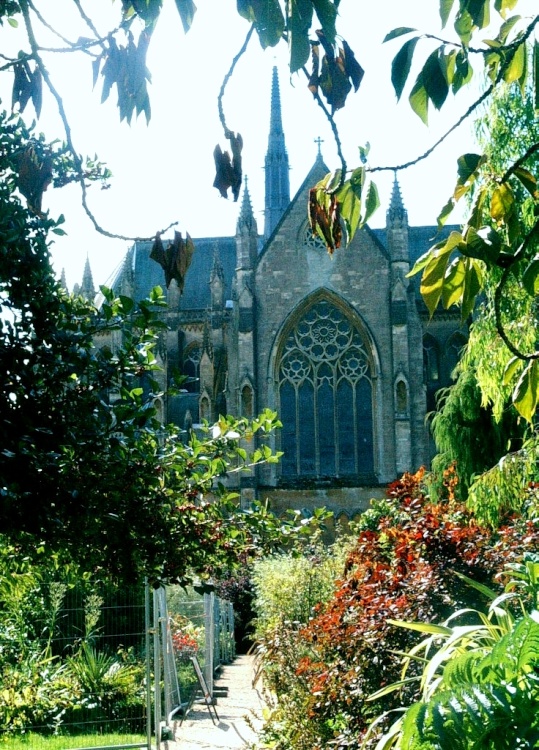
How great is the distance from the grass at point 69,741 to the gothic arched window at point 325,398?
19.6m

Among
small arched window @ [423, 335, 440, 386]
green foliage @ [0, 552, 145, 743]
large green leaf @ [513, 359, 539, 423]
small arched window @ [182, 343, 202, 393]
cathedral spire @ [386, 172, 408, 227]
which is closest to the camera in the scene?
large green leaf @ [513, 359, 539, 423]

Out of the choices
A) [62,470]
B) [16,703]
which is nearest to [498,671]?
[62,470]

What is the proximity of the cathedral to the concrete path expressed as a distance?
13.2 meters

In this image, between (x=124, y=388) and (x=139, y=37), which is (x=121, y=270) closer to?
(x=124, y=388)

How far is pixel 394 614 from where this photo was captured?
6176 mm

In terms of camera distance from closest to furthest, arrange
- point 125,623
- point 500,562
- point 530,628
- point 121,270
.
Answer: point 530,628
point 500,562
point 125,623
point 121,270

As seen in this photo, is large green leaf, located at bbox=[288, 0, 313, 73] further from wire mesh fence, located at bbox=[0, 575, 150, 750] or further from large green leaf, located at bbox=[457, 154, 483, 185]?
wire mesh fence, located at bbox=[0, 575, 150, 750]

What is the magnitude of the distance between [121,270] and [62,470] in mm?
32835

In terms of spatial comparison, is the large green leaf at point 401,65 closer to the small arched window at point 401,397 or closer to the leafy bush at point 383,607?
the leafy bush at point 383,607

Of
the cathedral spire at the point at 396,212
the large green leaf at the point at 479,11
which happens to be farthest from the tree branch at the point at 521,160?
the cathedral spire at the point at 396,212

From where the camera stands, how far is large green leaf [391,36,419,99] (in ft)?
7.04

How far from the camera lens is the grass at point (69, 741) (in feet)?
28.8

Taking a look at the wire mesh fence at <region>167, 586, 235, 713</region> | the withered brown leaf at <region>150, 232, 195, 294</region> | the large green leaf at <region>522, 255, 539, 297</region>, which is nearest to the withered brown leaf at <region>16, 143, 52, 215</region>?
the withered brown leaf at <region>150, 232, 195, 294</region>

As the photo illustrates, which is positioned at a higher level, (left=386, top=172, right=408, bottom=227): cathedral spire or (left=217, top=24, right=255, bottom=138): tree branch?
(left=386, top=172, right=408, bottom=227): cathedral spire
